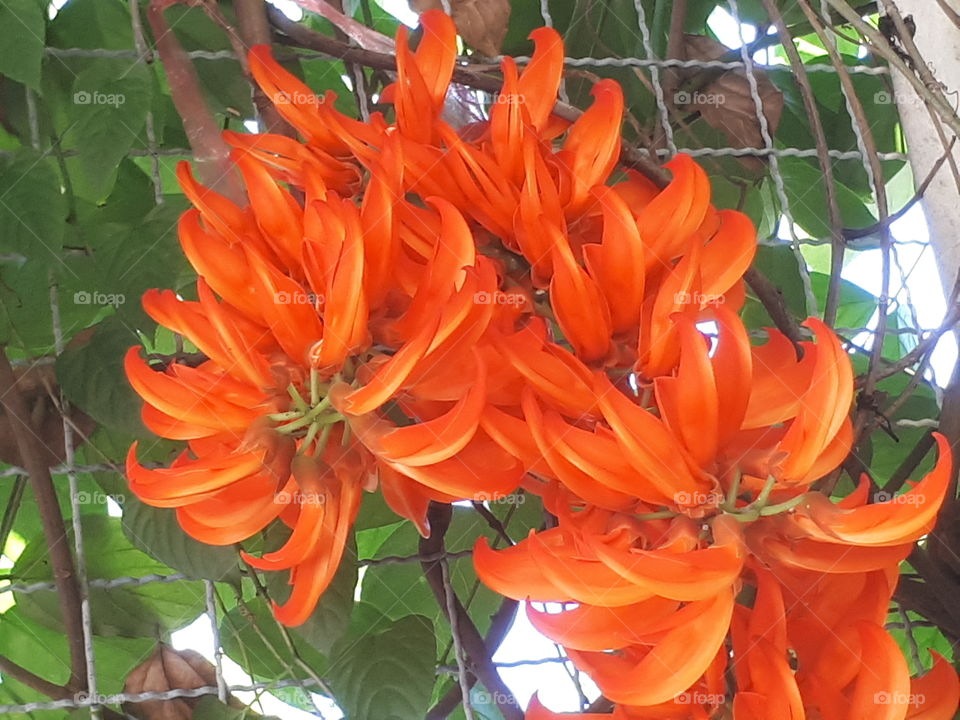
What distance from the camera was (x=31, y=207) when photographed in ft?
2.04

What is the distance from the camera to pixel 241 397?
36cm

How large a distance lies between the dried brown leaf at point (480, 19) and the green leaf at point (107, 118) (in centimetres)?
17

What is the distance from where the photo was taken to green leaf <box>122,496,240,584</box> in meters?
0.58

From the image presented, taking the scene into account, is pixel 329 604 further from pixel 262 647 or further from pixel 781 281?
pixel 781 281

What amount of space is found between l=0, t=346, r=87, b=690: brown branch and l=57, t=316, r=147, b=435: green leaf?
0.04 metres

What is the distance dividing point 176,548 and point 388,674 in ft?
0.46

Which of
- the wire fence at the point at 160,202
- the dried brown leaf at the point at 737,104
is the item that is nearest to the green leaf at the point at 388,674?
the wire fence at the point at 160,202

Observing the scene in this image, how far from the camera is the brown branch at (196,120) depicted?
1.62 ft

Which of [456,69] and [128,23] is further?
[128,23]

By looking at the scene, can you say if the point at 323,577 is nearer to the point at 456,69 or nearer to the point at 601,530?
the point at 601,530

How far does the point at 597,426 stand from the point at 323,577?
12 cm

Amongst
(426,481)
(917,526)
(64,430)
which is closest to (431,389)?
(426,481)

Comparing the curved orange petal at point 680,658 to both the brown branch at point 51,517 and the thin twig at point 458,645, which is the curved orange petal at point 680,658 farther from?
the brown branch at point 51,517

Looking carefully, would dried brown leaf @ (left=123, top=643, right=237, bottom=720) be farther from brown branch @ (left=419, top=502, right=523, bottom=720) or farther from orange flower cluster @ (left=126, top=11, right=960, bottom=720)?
orange flower cluster @ (left=126, top=11, right=960, bottom=720)
